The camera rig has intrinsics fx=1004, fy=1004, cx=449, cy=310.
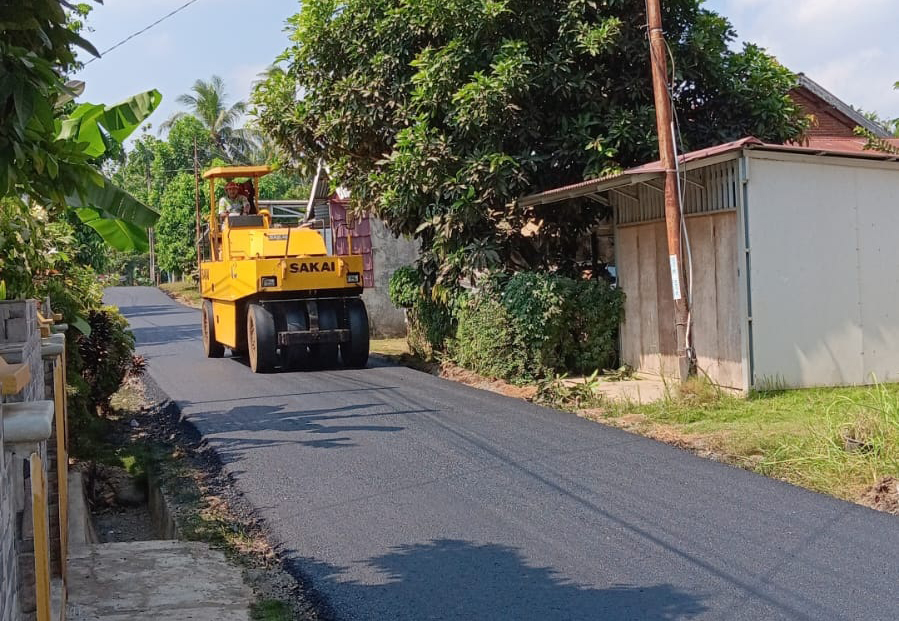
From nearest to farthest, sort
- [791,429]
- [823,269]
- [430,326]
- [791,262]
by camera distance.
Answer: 1. [791,429]
2. [791,262]
3. [823,269]
4. [430,326]

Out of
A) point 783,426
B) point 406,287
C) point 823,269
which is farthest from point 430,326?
point 783,426

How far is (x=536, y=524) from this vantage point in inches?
274

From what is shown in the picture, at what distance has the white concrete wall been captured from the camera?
23500 millimetres

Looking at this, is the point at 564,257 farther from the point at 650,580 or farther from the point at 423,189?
the point at 650,580

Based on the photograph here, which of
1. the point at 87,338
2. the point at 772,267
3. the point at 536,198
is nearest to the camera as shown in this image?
the point at 772,267

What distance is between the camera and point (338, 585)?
5.92m

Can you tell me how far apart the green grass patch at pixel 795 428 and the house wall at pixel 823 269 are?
1.55 ft

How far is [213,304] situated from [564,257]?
6.90m

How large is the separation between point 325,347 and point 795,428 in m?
9.12

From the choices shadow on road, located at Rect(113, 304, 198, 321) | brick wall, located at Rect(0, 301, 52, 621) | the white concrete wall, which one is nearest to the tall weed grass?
brick wall, located at Rect(0, 301, 52, 621)

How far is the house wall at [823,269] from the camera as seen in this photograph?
454 inches

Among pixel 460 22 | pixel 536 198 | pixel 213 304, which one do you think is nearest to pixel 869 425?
pixel 536 198

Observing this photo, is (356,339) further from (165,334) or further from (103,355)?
(165,334)

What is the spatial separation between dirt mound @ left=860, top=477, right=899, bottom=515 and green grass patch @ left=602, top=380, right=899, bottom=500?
10 cm
